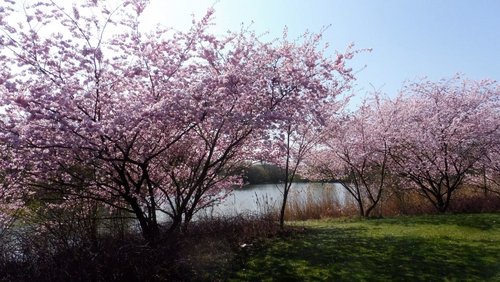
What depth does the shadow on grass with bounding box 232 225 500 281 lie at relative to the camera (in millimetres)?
5875

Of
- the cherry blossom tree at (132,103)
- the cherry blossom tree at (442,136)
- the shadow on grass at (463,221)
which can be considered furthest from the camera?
the cherry blossom tree at (442,136)

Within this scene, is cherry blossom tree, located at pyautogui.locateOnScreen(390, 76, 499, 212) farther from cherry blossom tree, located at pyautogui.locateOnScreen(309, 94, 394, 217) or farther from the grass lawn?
the grass lawn

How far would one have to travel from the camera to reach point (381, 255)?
704 cm

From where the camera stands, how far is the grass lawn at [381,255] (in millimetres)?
5922

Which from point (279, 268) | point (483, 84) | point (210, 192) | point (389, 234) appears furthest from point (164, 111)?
point (483, 84)

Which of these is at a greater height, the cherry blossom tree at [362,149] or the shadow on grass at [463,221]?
the cherry blossom tree at [362,149]

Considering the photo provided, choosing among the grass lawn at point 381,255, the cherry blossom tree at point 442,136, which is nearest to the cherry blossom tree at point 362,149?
the cherry blossom tree at point 442,136

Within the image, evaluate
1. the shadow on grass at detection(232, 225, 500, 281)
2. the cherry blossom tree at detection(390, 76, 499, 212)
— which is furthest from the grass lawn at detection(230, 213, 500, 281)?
the cherry blossom tree at detection(390, 76, 499, 212)

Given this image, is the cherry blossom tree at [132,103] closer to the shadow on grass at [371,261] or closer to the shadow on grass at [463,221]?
the shadow on grass at [371,261]

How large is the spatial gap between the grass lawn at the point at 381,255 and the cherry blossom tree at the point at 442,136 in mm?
4143

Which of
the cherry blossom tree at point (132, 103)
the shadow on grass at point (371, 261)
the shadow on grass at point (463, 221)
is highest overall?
the cherry blossom tree at point (132, 103)

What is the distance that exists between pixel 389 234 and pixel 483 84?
372 inches

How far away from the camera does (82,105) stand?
230 inches

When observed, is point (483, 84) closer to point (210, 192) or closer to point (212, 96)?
point (210, 192)
